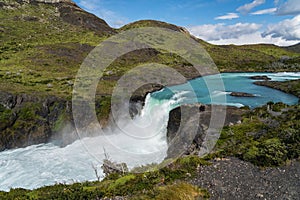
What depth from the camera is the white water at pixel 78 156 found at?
19330 mm

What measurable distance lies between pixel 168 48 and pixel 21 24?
59175 millimetres

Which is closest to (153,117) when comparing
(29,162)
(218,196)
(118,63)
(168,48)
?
(29,162)

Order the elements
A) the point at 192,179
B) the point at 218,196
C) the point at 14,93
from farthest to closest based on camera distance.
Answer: the point at 14,93 < the point at 192,179 < the point at 218,196

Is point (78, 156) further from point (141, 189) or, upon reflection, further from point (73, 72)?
point (73, 72)

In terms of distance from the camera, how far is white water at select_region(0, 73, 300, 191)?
63.4ft

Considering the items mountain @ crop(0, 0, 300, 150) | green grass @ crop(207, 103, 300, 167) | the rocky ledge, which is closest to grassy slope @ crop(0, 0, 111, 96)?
mountain @ crop(0, 0, 300, 150)

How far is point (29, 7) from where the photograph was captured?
119 metres

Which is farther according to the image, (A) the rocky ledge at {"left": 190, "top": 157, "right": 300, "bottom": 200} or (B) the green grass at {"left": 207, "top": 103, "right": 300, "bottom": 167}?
(B) the green grass at {"left": 207, "top": 103, "right": 300, "bottom": 167}

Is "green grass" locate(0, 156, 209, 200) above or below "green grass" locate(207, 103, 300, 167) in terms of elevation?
below

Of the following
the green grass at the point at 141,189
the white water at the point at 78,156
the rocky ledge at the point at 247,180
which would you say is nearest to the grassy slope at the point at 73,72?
the green grass at the point at 141,189

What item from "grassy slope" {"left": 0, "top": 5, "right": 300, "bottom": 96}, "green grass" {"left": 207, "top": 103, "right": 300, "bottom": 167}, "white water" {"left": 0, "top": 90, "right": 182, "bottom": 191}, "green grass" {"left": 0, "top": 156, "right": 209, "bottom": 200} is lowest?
"white water" {"left": 0, "top": 90, "right": 182, "bottom": 191}

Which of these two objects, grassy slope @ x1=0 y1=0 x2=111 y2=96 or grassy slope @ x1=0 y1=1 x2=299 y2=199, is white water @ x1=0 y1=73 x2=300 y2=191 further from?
grassy slope @ x1=0 y1=0 x2=111 y2=96

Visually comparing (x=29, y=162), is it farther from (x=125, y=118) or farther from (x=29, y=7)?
(x=29, y=7)

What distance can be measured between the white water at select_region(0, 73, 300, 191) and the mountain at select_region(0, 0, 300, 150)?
3414mm
